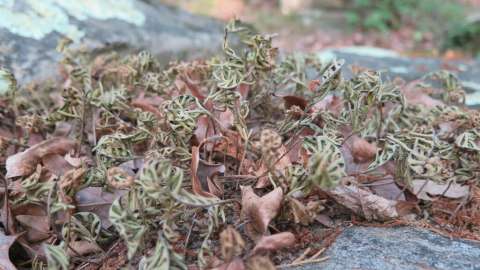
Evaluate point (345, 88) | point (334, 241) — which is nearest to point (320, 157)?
point (334, 241)

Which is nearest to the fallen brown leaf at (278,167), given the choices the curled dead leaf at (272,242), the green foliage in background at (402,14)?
the curled dead leaf at (272,242)

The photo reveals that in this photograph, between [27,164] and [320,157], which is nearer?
[320,157]

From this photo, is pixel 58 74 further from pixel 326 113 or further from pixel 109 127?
pixel 326 113

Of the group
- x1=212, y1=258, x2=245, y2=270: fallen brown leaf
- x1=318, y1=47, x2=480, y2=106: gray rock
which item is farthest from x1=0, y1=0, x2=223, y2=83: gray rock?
x1=212, y1=258, x2=245, y2=270: fallen brown leaf

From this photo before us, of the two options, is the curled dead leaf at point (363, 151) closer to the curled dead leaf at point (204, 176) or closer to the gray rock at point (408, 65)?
the curled dead leaf at point (204, 176)

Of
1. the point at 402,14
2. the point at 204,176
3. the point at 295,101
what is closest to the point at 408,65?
the point at 295,101

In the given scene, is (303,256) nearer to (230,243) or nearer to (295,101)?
(230,243)
